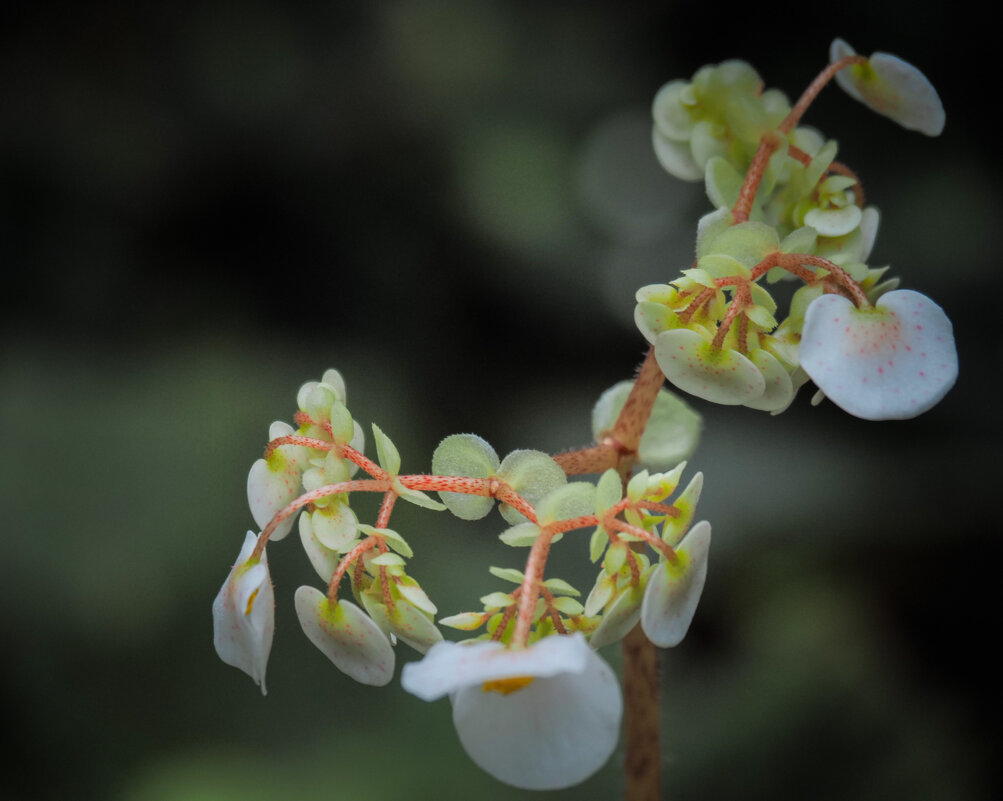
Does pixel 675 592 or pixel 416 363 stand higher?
pixel 416 363

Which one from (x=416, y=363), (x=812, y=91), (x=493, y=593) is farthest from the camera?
(x=416, y=363)

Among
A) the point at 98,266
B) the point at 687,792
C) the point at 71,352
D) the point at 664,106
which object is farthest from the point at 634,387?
the point at 98,266

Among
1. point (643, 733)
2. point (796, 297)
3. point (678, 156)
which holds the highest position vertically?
point (678, 156)

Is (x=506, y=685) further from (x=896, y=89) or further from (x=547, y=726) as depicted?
(x=896, y=89)

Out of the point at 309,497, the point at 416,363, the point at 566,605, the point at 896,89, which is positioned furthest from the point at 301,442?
the point at 416,363

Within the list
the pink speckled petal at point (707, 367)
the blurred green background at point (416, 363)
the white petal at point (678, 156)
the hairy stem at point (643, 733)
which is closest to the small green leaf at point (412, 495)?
the pink speckled petal at point (707, 367)

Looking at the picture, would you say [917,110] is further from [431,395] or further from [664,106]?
[431,395]

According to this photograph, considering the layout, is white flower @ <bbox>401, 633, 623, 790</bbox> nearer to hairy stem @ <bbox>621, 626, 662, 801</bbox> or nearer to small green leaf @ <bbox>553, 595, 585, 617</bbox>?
small green leaf @ <bbox>553, 595, 585, 617</bbox>
